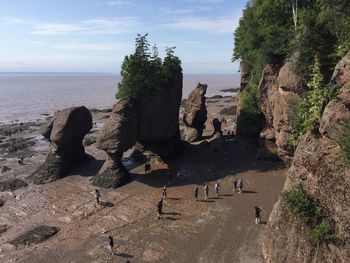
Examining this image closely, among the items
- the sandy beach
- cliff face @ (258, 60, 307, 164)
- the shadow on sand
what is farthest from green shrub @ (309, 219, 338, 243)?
the shadow on sand

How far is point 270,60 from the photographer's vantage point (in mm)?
39688

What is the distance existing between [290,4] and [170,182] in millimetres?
22286

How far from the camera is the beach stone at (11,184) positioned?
133 ft

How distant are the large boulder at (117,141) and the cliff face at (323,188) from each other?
67.2 feet

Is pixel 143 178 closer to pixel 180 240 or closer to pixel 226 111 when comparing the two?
pixel 180 240

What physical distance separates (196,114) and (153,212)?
22235mm

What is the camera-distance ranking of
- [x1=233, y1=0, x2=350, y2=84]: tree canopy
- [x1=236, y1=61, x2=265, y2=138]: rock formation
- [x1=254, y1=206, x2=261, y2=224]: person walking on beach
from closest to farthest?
1. [x1=254, y1=206, x2=261, y2=224]: person walking on beach
2. [x1=233, y1=0, x2=350, y2=84]: tree canopy
3. [x1=236, y1=61, x2=265, y2=138]: rock formation

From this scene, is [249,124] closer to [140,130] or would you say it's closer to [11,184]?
[140,130]

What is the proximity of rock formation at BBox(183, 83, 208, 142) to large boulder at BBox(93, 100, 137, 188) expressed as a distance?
13484mm

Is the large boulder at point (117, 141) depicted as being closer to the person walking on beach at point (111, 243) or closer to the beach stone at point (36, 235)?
the beach stone at point (36, 235)

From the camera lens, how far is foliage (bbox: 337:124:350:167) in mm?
17312

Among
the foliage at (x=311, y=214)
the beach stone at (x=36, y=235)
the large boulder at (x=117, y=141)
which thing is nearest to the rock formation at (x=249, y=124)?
the large boulder at (x=117, y=141)

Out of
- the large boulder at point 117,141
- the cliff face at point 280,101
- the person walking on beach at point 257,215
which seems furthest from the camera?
the large boulder at point 117,141

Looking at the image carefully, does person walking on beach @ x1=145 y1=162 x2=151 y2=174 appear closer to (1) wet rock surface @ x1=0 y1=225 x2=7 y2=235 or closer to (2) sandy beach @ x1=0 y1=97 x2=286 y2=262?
(2) sandy beach @ x1=0 y1=97 x2=286 y2=262
